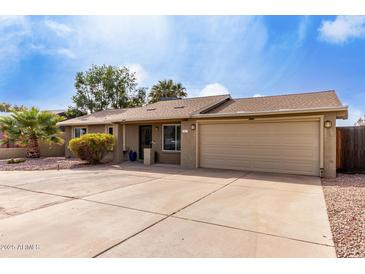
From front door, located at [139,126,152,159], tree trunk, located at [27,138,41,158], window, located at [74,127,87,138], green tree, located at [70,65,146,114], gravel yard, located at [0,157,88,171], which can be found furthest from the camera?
green tree, located at [70,65,146,114]

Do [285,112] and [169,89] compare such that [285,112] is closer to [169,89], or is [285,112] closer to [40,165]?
[40,165]

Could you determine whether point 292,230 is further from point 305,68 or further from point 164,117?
point 305,68

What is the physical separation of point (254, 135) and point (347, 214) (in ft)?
18.3

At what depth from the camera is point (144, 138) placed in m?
13.3

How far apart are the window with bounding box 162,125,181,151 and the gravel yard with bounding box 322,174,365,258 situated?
6.97 metres

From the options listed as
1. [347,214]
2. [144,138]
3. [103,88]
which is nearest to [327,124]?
[347,214]

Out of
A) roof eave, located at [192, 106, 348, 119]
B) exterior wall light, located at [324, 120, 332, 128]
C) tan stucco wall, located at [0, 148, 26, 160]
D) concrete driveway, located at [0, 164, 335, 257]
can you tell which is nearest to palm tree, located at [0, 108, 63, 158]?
tan stucco wall, located at [0, 148, 26, 160]

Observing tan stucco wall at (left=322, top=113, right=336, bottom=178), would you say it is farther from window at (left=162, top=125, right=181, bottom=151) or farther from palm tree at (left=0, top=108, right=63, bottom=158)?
palm tree at (left=0, top=108, right=63, bottom=158)

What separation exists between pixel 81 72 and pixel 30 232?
25.9 meters

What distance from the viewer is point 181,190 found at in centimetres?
610

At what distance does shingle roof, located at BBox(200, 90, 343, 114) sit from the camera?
886 centimetres

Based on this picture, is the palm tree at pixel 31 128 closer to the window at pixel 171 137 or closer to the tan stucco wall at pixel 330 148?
the window at pixel 171 137

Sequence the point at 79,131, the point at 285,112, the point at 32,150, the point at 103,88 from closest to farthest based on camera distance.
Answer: the point at 285,112, the point at 32,150, the point at 79,131, the point at 103,88
